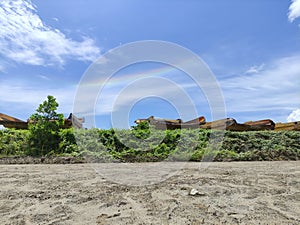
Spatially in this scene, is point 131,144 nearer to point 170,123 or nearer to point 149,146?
point 149,146

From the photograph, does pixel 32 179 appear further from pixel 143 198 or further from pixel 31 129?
pixel 31 129

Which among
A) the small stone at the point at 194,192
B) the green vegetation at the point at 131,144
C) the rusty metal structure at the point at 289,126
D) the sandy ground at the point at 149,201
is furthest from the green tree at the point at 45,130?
the rusty metal structure at the point at 289,126

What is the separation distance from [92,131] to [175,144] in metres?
2.63

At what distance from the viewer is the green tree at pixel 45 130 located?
7458 mm

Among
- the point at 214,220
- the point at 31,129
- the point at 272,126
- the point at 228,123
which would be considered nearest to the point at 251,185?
the point at 214,220

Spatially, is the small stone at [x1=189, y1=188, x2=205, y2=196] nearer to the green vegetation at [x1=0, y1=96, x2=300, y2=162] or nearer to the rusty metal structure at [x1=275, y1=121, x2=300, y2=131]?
the green vegetation at [x1=0, y1=96, x2=300, y2=162]

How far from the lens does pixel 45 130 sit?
7.57m

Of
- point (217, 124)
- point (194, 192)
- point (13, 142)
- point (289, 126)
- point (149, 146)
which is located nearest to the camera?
point (194, 192)

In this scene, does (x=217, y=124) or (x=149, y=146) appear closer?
(x=149, y=146)

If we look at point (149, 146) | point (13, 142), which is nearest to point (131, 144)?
point (149, 146)

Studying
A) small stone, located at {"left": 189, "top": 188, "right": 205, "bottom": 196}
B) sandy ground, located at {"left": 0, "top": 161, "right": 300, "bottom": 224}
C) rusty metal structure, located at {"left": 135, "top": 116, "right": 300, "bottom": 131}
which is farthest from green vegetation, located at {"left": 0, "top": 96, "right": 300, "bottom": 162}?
small stone, located at {"left": 189, "top": 188, "right": 205, "bottom": 196}

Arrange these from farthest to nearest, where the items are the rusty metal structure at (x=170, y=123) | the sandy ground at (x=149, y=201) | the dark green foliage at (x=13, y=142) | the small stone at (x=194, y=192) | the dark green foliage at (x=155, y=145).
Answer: the rusty metal structure at (x=170, y=123) → the dark green foliage at (x=13, y=142) → the dark green foliage at (x=155, y=145) → the small stone at (x=194, y=192) → the sandy ground at (x=149, y=201)

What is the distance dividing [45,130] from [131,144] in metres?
2.66

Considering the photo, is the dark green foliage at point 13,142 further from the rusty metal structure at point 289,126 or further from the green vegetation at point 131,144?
the rusty metal structure at point 289,126
